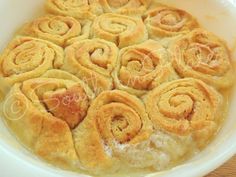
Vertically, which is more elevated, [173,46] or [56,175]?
[173,46]

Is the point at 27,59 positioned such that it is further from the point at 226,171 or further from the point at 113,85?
the point at 226,171

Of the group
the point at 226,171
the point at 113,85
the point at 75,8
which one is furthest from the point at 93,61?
the point at 226,171

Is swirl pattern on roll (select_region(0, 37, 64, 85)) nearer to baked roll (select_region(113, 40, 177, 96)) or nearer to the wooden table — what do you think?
baked roll (select_region(113, 40, 177, 96))

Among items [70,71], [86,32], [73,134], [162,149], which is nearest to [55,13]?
[86,32]

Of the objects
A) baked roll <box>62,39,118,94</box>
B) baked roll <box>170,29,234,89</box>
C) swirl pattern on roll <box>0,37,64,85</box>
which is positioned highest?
baked roll <box>170,29,234,89</box>

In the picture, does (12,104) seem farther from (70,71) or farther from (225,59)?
(225,59)

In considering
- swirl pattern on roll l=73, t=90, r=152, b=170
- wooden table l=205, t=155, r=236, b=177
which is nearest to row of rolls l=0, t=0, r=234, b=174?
swirl pattern on roll l=73, t=90, r=152, b=170
